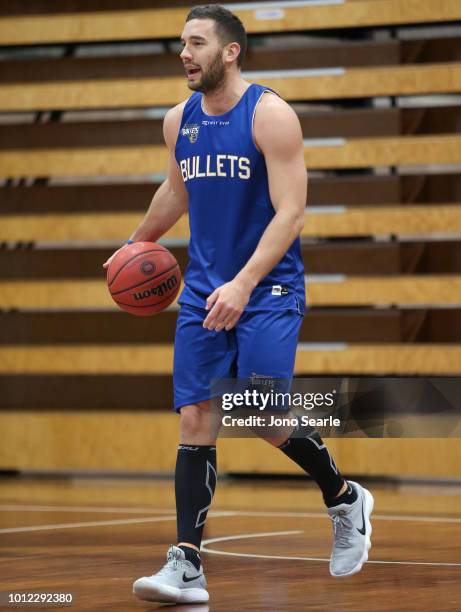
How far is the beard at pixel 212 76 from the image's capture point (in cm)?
346

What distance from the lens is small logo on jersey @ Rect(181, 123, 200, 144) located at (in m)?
3.51

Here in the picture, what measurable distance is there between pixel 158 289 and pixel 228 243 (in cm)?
36

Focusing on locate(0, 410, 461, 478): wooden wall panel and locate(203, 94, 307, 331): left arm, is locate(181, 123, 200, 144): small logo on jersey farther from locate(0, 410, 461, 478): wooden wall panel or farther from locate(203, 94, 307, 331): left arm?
locate(0, 410, 461, 478): wooden wall panel

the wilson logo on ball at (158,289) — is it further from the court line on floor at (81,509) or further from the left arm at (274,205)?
the court line on floor at (81,509)

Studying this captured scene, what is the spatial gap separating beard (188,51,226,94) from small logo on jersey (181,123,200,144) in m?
0.10

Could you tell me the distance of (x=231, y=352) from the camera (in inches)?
135

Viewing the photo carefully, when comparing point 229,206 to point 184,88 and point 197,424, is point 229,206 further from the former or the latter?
point 184,88

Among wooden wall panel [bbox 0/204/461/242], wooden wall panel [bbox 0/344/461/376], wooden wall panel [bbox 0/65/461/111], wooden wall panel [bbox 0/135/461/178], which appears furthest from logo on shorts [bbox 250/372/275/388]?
wooden wall panel [bbox 0/65/461/111]

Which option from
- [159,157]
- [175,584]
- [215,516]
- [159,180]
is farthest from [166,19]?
[175,584]

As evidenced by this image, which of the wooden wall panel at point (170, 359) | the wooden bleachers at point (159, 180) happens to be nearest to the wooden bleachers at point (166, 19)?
the wooden bleachers at point (159, 180)

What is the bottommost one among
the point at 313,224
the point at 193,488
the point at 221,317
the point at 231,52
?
the point at 193,488

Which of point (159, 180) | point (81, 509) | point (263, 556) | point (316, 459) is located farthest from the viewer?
point (159, 180)

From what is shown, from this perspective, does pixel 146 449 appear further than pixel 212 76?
Yes

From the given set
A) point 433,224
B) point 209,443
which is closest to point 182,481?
point 209,443
